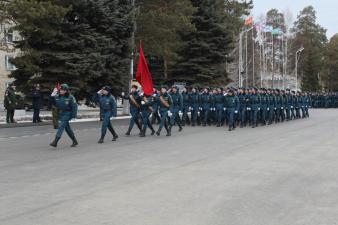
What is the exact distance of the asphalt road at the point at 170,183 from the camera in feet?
23.0

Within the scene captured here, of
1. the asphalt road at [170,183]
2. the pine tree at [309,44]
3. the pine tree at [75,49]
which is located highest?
the pine tree at [309,44]

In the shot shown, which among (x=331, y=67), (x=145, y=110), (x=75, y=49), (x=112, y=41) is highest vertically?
(x=331, y=67)

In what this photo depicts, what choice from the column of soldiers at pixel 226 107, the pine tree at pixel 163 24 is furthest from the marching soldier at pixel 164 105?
the pine tree at pixel 163 24

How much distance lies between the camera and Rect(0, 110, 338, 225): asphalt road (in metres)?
7.00

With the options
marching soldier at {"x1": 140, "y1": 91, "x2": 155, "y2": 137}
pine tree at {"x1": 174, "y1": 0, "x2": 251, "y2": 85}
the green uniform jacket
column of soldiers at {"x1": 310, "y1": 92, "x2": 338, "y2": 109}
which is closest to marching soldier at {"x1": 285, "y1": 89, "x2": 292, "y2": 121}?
pine tree at {"x1": 174, "y1": 0, "x2": 251, "y2": 85}

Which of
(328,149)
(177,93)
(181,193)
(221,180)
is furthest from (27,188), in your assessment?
(177,93)

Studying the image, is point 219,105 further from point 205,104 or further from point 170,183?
point 170,183

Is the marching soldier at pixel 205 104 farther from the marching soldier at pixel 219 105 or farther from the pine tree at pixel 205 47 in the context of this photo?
the pine tree at pixel 205 47

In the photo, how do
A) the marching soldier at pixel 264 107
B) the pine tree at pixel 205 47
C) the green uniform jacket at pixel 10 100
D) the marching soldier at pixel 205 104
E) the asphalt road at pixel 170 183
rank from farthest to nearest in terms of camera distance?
1. the pine tree at pixel 205 47
2. the marching soldier at pixel 264 107
3. the marching soldier at pixel 205 104
4. the green uniform jacket at pixel 10 100
5. the asphalt road at pixel 170 183

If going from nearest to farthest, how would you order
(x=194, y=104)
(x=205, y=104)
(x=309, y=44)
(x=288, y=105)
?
(x=205, y=104)
(x=194, y=104)
(x=288, y=105)
(x=309, y=44)

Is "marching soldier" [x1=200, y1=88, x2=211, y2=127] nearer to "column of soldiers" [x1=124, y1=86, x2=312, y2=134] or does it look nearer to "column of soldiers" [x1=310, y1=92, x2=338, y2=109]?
"column of soldiers" [x1=124, y1=86, x2=312, y2=134]

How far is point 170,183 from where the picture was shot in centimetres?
938

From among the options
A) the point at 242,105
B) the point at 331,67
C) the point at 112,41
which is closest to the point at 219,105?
the point at 242,105

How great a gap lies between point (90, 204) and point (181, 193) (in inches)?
60.3
